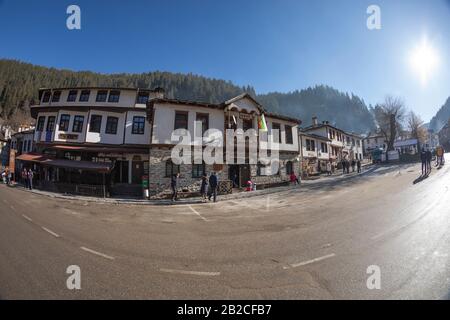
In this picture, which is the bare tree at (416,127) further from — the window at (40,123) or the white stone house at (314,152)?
the window at (40,123)

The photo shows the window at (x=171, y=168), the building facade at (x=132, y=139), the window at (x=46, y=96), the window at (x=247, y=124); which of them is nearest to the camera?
the window at (x=171, y=168)

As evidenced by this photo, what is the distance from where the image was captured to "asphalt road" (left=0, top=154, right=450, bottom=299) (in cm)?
337

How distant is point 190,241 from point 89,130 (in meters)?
22.6

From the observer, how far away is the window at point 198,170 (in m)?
18.7

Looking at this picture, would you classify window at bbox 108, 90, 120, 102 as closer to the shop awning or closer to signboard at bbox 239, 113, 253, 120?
the shop awning

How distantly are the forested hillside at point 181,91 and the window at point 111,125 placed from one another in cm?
5976

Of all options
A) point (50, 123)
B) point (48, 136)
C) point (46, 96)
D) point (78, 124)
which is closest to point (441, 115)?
point (78, 124)

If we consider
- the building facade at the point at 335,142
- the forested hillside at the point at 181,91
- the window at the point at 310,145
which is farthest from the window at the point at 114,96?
the forested hillside at the point at 181,91

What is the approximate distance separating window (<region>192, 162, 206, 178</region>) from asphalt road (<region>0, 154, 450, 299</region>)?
10.4 meters

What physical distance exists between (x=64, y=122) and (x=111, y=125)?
18.1 ft

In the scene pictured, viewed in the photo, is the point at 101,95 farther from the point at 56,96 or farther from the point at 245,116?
the point at 245,116
